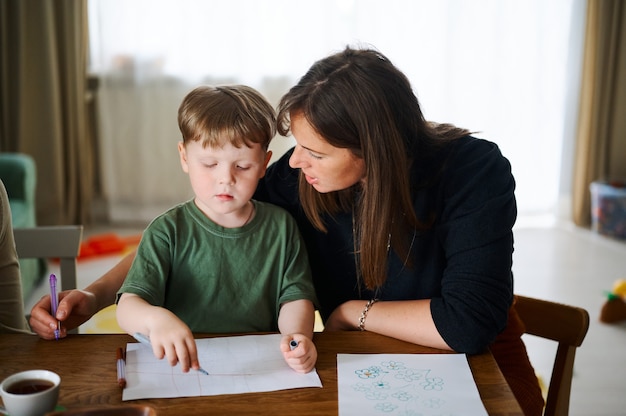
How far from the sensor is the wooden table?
3.51ft

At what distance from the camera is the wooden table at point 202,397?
1.07 m

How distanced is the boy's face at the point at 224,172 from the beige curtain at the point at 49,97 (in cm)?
313

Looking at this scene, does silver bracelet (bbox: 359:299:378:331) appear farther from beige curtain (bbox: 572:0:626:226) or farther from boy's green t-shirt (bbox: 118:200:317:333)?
beige curtain (bbox: 572:0:626:226)

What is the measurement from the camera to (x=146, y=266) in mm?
1321

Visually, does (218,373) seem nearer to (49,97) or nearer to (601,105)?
(49,97)

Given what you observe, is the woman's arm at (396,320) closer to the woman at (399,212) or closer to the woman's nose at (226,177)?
the woman at (399,212)

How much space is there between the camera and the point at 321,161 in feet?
4.47

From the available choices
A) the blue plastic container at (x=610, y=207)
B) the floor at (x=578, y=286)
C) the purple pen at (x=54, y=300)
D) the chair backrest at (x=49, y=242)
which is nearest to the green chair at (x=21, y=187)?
the floor at (x=578, y=286)

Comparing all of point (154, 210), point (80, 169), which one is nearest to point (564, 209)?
point (154, 210)

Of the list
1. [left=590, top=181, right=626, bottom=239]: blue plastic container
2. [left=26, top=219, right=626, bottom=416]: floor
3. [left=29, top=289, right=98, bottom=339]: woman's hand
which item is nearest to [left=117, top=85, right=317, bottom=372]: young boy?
[left=29, top=289, right=98, bottom=339]: woman's hand

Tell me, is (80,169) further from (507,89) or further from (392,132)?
(392,132)

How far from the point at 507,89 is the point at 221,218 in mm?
3475

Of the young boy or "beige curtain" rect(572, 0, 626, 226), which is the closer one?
the young boy

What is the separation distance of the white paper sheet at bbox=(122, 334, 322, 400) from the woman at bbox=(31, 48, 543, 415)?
21 centimetres
